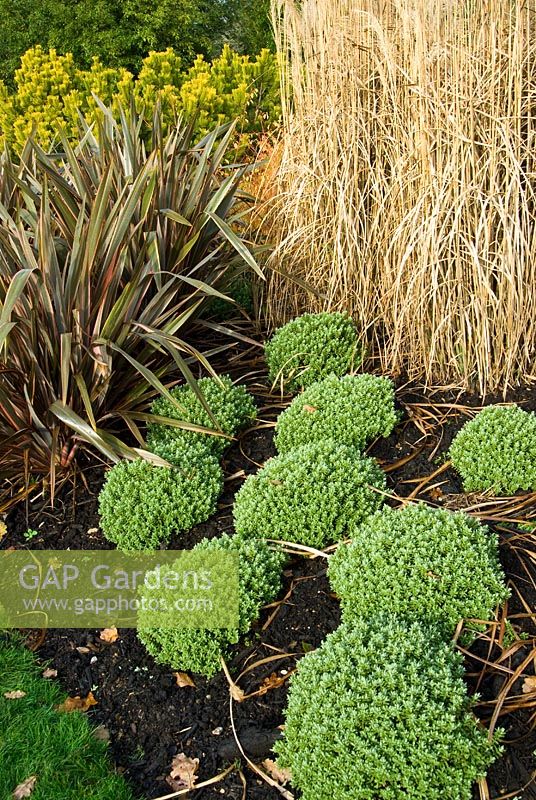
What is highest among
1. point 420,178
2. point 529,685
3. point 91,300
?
point 420,178

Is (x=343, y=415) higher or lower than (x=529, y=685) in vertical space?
higher

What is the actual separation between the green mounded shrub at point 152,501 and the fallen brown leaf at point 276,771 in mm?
919

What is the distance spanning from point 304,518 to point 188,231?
155cm

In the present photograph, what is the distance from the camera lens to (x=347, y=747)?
175 centimetres

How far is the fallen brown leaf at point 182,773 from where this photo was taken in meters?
1.97

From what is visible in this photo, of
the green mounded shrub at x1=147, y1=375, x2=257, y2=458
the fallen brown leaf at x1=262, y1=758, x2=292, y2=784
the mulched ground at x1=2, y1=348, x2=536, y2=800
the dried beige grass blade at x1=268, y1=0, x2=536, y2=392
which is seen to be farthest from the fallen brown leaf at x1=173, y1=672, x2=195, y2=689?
the dried beige grass blade at x1=268, y1=0, x2=536, y2=392

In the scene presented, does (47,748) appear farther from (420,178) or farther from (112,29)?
(112,29)

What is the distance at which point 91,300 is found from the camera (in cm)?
295

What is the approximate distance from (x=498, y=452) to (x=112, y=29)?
24.3 ft

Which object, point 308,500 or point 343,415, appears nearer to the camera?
point 308,500

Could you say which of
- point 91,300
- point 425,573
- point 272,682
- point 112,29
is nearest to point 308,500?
point 425,573

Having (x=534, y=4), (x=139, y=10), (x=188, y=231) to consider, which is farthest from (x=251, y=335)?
(x=139, y=10)

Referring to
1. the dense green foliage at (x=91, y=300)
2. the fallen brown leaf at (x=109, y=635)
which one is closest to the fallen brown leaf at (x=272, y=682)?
the fallen brown leaf at (x=109, y=635)

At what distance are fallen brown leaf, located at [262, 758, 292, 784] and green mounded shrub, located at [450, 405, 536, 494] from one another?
1.24 metres
